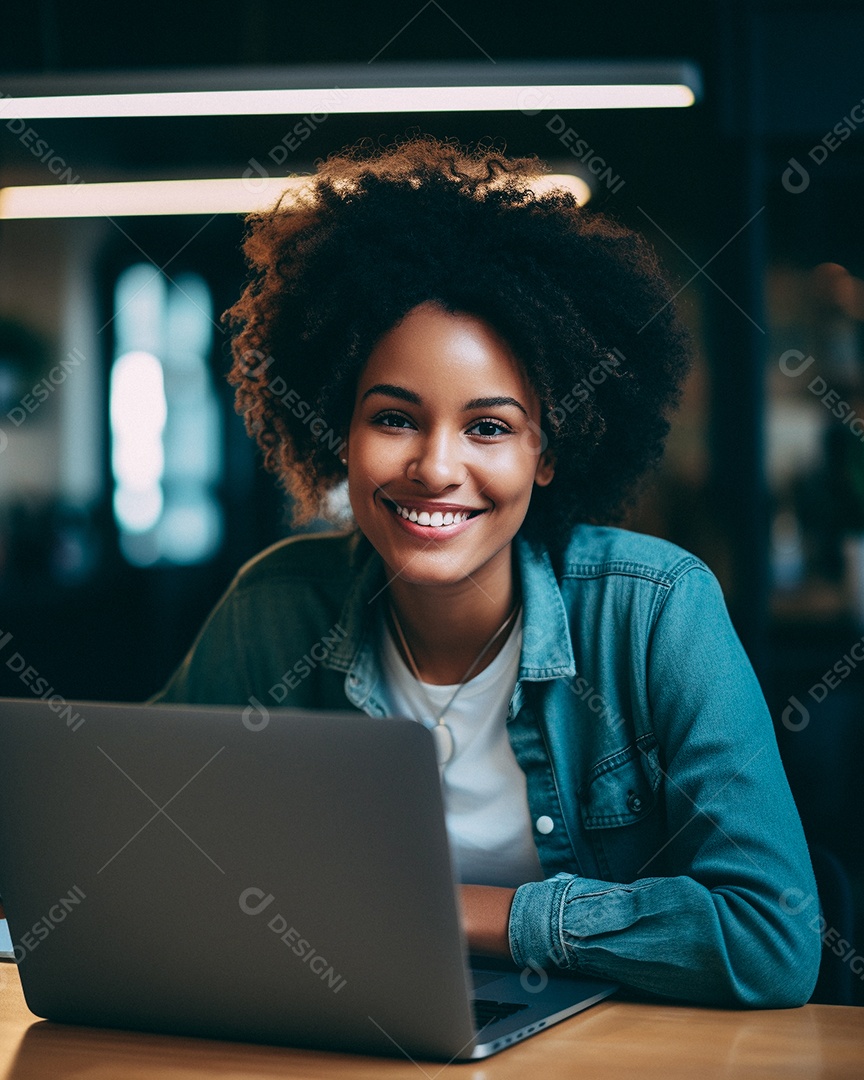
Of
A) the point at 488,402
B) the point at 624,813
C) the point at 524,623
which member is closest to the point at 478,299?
the point at 488,402

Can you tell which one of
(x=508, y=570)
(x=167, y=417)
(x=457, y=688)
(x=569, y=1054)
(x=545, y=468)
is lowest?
(x=569, y=1054)

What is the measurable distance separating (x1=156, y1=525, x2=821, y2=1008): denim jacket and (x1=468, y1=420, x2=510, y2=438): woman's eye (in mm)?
193

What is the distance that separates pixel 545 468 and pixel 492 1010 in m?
0.77

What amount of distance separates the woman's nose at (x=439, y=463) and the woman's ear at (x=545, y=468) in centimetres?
21

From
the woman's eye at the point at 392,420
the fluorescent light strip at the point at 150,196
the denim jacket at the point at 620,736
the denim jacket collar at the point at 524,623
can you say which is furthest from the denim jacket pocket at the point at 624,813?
the fluorescent light strip at the point at 150,196

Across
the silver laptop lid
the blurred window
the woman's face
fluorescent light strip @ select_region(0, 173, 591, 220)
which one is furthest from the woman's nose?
the blurred window

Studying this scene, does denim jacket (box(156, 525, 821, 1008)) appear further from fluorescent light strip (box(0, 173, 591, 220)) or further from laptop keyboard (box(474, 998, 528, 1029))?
fluorescent light strip (box(0, 173, 591, 220))

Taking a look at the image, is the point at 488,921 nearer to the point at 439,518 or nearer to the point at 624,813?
the point at 624,813

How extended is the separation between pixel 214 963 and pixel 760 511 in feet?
7.55

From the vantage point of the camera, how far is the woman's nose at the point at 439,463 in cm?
143

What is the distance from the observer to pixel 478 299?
150 centimetres

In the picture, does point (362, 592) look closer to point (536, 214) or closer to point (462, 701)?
point (462, 701)

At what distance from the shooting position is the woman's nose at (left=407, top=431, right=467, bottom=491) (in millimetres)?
1427

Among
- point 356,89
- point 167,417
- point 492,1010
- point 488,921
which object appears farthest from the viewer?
point 167,417
